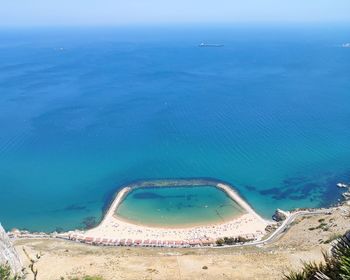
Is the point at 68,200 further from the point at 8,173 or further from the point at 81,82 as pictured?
the point at 81,82

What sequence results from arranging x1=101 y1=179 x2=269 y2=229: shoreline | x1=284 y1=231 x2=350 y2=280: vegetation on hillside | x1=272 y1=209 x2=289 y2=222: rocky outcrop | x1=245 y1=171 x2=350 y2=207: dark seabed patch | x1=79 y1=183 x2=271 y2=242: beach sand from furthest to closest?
x1=245 y1=171 x2=350 y2=207: dark seabed patch, x1=101 y1=179 x2=269 y2=229: shoreline, x1=272 y1=209 x2=289 y2=222: rocky outcrop, x1=79 y1=183 x2=271 y2=242: beach sand, x1=284 y1=231 x2=350 y2=280: vegetation on hillside

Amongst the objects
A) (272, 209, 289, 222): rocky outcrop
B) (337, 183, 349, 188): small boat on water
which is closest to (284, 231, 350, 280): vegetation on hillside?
(272, 209, 289, 222): rocky outcrop

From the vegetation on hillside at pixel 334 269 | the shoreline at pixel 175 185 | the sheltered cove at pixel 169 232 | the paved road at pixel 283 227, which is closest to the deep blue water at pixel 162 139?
the shoreline at pixel 175 185

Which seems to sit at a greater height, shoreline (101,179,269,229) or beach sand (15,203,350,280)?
beach sand (15,203,350,280)

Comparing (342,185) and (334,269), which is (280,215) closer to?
(342,185)

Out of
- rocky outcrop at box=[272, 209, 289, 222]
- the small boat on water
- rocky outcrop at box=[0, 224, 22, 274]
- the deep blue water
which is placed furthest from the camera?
the small boat on water

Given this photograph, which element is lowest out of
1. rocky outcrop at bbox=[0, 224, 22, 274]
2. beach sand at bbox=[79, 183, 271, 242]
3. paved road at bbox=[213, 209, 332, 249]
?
beach sand at bbox=[79, 183, 271, 242]

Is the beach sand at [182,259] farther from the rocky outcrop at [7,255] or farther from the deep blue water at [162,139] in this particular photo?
the deep blue water at [162,139]

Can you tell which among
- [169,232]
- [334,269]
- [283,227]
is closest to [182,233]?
[169,232]

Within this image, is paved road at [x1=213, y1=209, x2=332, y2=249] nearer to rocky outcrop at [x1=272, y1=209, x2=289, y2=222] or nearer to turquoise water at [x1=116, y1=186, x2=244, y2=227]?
rocky outcrop at [x1=272, y1=209, x2=289, y2=222]

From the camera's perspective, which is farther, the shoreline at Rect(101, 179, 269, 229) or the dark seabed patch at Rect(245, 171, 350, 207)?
the dark seabed patch at Rect(245, 171, 350, 207)
